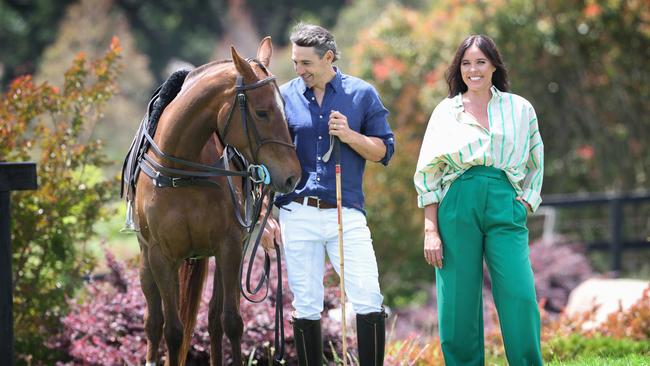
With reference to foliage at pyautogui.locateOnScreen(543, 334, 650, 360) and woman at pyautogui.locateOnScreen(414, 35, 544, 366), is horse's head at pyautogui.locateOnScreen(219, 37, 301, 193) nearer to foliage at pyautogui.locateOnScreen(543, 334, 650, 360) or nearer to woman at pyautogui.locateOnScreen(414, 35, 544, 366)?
woman at pyautogui.locateOnScreen(414, 35, 544, 366)

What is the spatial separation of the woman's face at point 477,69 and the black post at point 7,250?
8.62 ft

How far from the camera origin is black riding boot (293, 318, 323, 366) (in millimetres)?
5414

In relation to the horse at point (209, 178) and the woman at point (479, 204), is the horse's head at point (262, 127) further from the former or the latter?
the woman at point (479, 204)

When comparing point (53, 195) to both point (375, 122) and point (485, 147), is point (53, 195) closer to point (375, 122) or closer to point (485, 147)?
point (375, 122)

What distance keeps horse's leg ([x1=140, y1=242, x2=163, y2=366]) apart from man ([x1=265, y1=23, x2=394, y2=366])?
2.82ft

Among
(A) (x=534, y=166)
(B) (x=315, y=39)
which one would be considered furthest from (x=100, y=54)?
(A) (x=534, y=166)

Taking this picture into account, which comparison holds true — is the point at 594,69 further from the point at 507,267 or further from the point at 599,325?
the point at 507,267

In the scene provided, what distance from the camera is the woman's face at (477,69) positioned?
16.9ft

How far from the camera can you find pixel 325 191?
5.30m

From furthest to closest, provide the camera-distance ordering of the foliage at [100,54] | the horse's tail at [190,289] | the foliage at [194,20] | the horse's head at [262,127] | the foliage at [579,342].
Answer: the foliage at [194,20] < the foliage at [100,54] < the foliage at [579,342] < the horse's tail at [190,289] < the horse's head at [262,127]

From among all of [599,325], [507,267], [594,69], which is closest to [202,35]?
[594,69]

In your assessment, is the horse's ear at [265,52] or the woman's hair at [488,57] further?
the horse's ear at [265,52]

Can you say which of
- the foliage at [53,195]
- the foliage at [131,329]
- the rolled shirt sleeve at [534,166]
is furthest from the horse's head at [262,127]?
the foliage at [53,195]

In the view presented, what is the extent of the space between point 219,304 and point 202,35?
3439 cm
